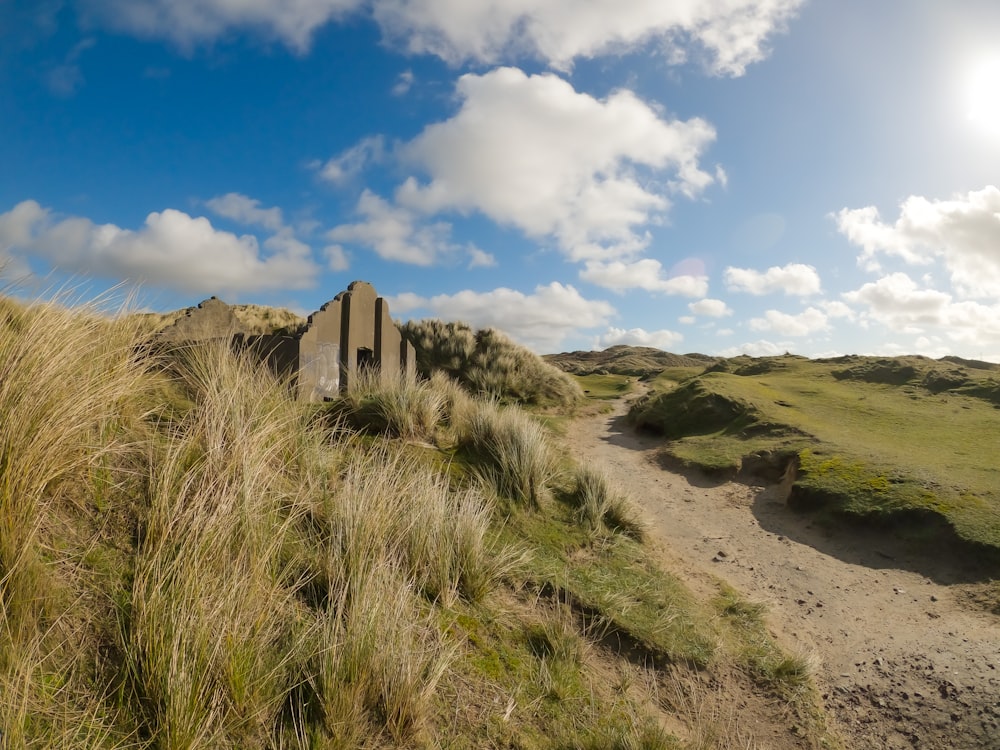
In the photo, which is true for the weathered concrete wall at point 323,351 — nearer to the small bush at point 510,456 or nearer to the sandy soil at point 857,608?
the small bush at point 510,456

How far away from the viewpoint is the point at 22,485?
2.44 meters

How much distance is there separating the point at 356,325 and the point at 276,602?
1053 cm

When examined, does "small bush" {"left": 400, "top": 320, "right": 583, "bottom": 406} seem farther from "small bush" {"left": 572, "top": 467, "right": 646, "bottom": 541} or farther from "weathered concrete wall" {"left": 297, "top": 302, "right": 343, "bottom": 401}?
"small bush" {"left": 572, "top": 467, "right": 646, "bottom": 541}

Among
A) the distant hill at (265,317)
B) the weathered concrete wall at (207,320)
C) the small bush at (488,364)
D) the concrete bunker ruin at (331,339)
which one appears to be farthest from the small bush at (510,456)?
the distant hill at (265,317)

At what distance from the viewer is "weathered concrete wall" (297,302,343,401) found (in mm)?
10742

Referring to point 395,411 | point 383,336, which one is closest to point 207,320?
point 383,336

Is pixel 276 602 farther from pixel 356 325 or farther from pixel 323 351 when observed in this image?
pixel 356 325

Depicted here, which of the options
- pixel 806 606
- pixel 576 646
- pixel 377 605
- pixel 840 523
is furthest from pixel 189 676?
pixel 840 523

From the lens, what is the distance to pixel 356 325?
42.2 ft

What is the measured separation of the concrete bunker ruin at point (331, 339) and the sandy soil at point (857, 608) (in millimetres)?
5764

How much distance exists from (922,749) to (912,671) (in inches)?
32.6

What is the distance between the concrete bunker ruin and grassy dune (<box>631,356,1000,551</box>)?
21.9 feet

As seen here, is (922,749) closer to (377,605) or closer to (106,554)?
(377,605)

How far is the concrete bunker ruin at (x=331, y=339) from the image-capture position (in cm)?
1044
